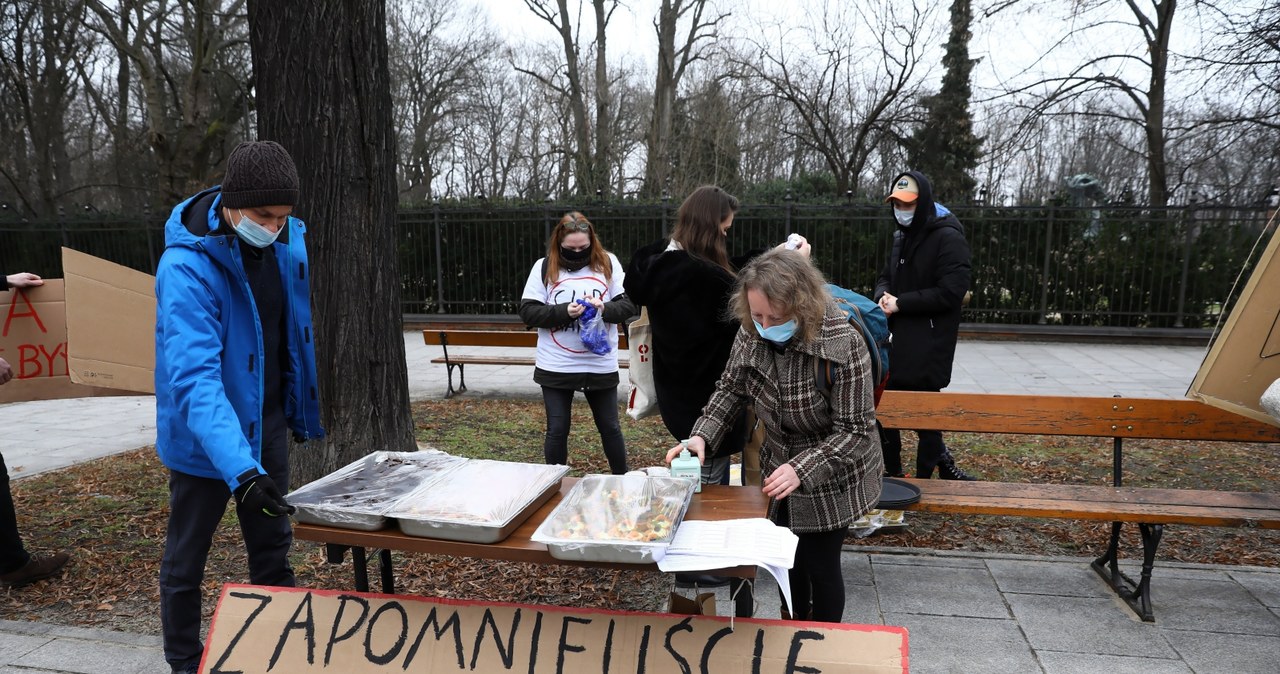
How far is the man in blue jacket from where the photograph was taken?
2.17 metres

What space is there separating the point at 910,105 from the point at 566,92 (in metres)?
9.30

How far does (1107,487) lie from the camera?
371 cm

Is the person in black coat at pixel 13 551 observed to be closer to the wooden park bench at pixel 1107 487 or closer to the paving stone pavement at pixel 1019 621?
the paving stone pavement at pixel 1019 621

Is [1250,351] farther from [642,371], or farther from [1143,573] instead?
[642,371]

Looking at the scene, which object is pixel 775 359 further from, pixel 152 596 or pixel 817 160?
pixel 817 160

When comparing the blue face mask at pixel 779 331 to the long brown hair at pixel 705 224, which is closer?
the blue face mask at pixel 779 331

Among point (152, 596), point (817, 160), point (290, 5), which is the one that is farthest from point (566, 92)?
point (152, 596)

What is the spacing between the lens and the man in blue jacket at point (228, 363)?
85.6 inches

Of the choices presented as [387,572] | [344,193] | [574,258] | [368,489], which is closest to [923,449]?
[574,258]

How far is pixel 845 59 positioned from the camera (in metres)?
17.5

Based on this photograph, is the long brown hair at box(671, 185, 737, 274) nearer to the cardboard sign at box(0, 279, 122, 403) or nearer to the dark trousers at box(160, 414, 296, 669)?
the dark trousers at box(160, 414, 296, 669)

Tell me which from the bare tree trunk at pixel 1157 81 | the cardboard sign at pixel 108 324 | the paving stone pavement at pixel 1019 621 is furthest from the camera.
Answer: the bare tree trunk at pixel 1157 81

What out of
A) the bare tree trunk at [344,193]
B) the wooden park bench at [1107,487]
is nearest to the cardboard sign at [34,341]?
the bare tree trunk at [344,193]

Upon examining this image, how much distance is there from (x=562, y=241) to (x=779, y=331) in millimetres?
2049
